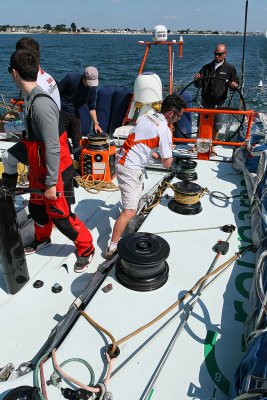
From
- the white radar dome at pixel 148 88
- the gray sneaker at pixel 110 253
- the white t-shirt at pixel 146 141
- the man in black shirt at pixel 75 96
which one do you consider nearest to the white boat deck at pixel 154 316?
the gray sneaker at pixel 110 253

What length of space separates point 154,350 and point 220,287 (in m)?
0.64

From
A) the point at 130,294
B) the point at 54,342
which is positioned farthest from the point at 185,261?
the point at 54,342

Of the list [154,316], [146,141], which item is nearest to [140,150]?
[146,141]

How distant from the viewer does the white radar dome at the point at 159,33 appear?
Answer: 16.4 ft

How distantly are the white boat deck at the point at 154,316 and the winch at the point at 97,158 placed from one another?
3.36 feet

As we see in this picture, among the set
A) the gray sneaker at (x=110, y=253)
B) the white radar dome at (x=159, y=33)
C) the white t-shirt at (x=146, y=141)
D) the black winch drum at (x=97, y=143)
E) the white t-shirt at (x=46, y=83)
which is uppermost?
the white radar dome at (x=159, y=33)

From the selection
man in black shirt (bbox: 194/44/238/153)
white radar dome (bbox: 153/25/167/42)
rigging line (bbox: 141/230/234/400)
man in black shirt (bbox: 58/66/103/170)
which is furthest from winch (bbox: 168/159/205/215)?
white radar dome (bbox: 153/25/167/42)

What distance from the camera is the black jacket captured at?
198 inches

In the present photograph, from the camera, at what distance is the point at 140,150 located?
256cm

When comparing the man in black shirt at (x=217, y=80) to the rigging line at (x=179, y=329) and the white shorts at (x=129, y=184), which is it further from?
the rigging line at (x=179, y=329)

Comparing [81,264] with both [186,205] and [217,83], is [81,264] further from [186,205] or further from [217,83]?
[217,83]

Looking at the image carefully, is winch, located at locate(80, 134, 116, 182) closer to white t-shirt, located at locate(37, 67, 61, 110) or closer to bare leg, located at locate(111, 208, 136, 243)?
white t-shirt, located at locate(37, 67, 61, 110)

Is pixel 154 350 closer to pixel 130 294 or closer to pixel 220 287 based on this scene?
pixel 130 294

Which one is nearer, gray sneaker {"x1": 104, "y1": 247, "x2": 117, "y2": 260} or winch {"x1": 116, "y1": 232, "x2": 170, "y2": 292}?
winch {"x1": 116, "y1": 232, "x2": 170, "y2": 292}
